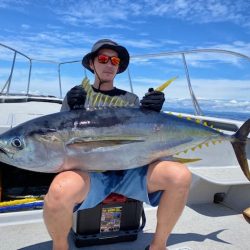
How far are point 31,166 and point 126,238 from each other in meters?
1.03

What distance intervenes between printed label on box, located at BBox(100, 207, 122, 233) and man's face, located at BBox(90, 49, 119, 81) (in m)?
0.94

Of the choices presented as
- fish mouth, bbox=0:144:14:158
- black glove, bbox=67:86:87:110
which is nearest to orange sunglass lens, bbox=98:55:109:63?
black glove, bbox=67:86:87:110

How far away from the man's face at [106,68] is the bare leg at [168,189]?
74 cm

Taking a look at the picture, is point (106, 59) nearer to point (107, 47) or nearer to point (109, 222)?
point (107, 47)

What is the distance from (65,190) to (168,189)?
64cm

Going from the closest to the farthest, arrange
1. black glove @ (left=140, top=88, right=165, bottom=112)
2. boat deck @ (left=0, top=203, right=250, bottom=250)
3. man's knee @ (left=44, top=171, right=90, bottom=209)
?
man's knee @ (left=44, top=171, right=90, bottom=209)
black glove @ (left=140, top=88, right=165, bottom=112)
boat deck @ (left=0, top=203, right=250, bottom=250)

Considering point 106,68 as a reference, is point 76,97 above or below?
below

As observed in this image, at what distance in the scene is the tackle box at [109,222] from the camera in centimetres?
251

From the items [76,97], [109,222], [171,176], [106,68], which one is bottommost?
[109,222]

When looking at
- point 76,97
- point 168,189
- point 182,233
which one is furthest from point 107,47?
point 182,233

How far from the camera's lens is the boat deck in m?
2.68

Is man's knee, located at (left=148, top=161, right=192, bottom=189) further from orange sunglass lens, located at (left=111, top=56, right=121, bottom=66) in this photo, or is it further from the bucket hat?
the bucket hat

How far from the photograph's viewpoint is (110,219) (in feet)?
8.47

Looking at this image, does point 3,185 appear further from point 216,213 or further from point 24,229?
point 216,213
